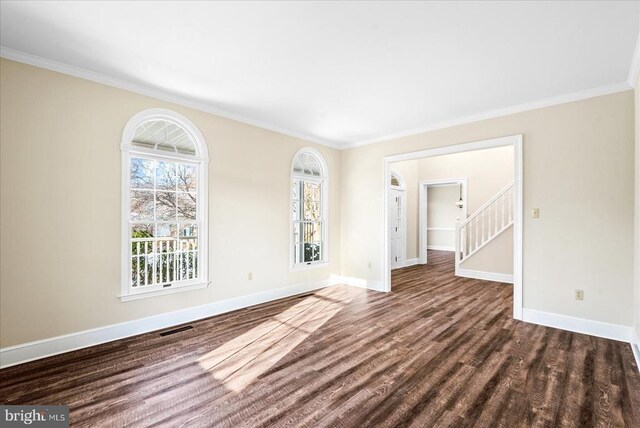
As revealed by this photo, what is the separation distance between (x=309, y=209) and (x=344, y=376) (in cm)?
346

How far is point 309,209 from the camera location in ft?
18.4

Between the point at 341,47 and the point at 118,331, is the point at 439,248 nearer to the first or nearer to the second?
the point at 341,47

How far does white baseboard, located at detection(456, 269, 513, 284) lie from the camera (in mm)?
6149

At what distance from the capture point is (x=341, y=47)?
2617 mm

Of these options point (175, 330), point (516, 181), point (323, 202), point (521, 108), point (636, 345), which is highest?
point (521, 108)

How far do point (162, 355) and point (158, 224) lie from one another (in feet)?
4.88

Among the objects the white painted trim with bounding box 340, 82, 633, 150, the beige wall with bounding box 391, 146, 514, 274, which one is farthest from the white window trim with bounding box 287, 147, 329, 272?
the beige wall with bounding box 391, 146, 514, 274

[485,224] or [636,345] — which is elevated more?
[485,224]

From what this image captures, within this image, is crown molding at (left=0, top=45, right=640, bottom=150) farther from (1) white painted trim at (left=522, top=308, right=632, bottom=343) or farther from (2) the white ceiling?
(1) white painted trim at (left=522, top=308, right=632, bottom=343)

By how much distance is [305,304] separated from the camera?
15.0 ft

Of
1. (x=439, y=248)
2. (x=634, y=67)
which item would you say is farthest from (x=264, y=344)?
(x=439, y=248)

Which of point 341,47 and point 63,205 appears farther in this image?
point 63,205

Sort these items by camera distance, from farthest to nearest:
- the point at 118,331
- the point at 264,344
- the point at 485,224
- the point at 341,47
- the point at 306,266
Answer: the point at 485,224
the point at 306,266
the point at 118,331
the point at 264,344
the point at 341,47

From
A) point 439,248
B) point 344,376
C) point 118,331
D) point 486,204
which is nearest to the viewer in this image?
point 344,376
